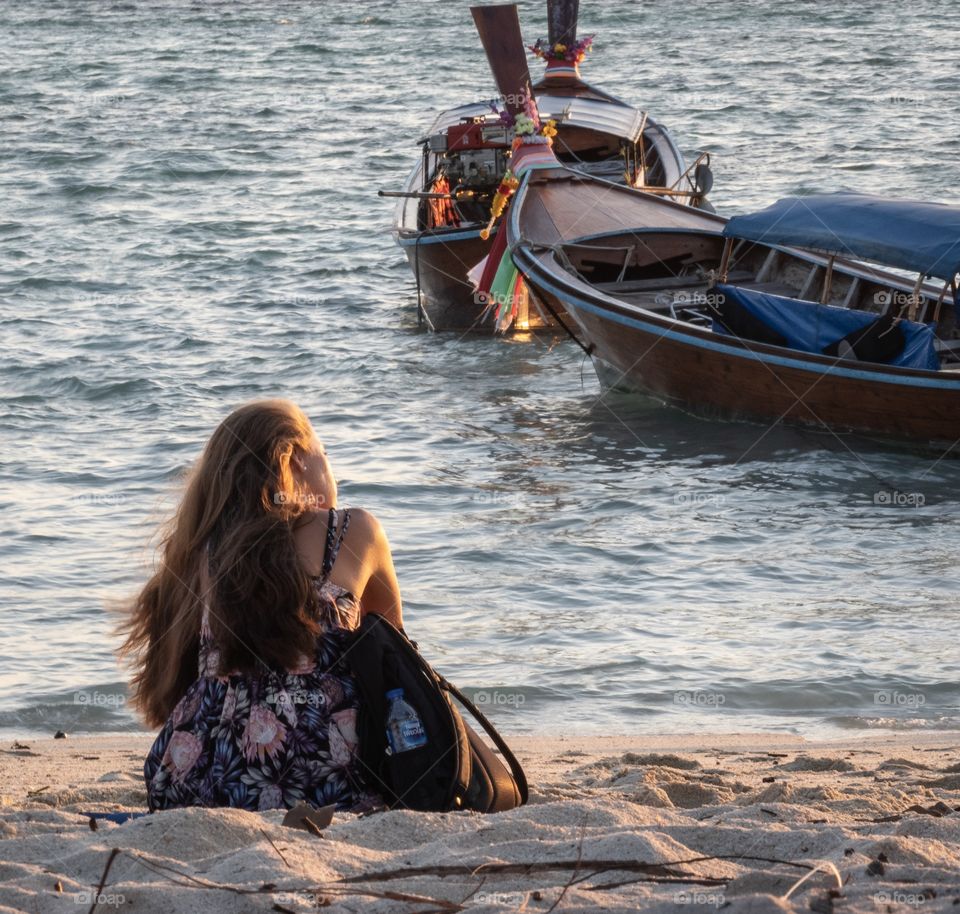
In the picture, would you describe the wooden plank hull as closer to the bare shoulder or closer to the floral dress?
the bare shoulder

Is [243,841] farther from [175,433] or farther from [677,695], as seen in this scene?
[175,433]

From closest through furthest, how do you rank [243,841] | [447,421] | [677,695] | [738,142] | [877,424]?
[243,841], [677,695], [877,424], [447,421], [738,142]

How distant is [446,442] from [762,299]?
2820mm

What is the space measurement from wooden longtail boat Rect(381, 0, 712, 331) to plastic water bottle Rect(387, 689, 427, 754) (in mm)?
11237

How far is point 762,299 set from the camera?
440 inches

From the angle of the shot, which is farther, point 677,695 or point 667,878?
point 677,695

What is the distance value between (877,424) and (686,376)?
65.7 inches

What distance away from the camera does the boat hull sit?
10570mm

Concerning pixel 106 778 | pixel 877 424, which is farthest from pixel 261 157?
pixel 106 778

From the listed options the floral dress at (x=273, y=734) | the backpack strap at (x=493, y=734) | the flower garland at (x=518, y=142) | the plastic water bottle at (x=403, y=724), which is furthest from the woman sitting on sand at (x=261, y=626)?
the flower garland at (x=518, y=142)

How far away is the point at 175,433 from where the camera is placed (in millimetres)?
12406

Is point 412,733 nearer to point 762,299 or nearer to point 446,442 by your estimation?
point 762,299

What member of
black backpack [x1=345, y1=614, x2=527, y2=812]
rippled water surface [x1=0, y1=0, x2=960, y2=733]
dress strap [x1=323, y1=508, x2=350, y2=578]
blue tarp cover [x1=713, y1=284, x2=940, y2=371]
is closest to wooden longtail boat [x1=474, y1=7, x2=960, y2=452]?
blue tarp cover [x1=713, y1=284, x2=940, y2=371]

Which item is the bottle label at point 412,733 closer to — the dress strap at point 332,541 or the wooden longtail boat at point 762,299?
the dress strap at point 332,541
